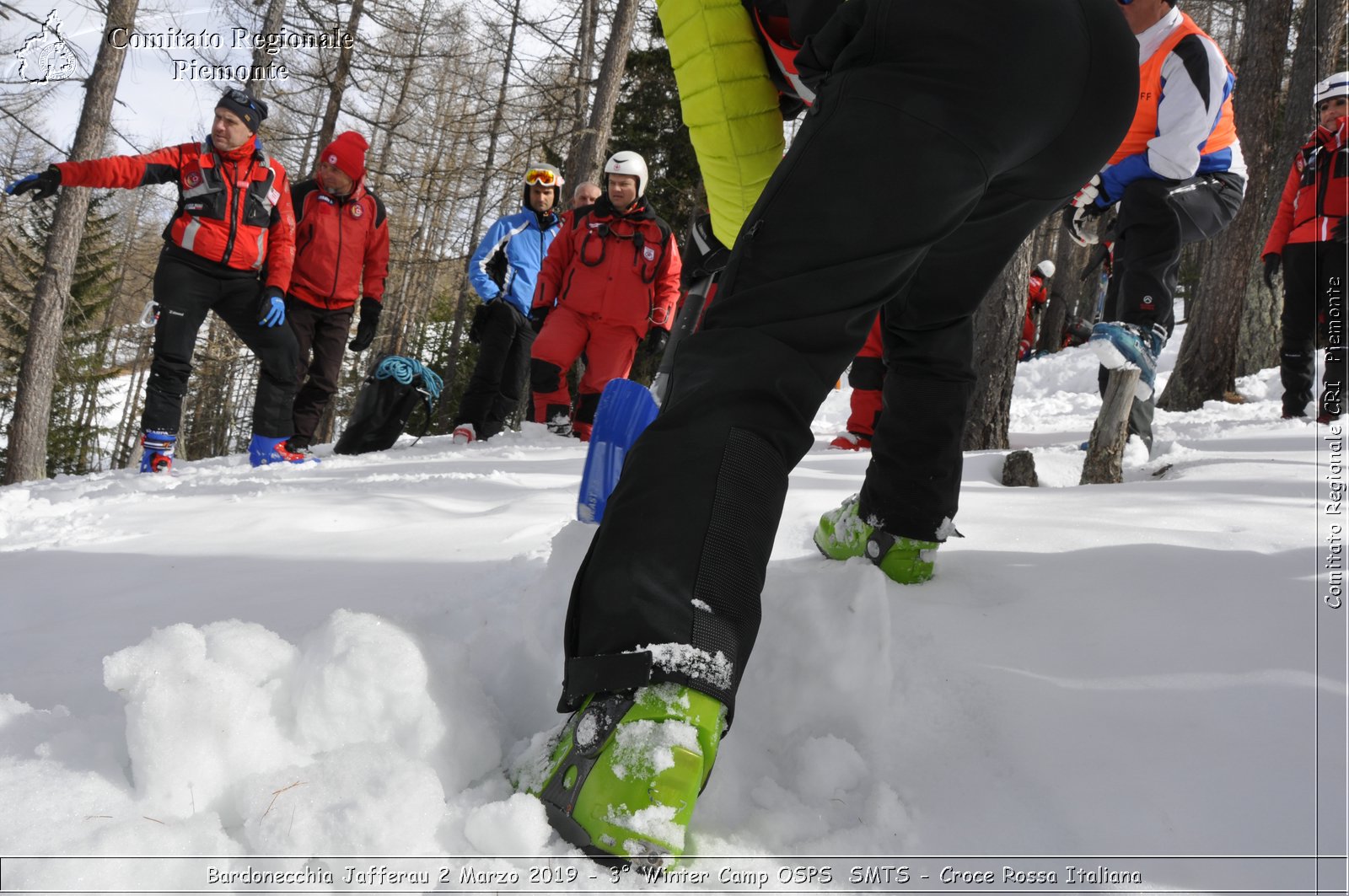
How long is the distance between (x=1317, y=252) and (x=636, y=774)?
6.86 meters

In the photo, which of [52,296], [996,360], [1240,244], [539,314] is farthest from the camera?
[52,296]

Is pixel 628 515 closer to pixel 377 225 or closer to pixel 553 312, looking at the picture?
pixel 553 312

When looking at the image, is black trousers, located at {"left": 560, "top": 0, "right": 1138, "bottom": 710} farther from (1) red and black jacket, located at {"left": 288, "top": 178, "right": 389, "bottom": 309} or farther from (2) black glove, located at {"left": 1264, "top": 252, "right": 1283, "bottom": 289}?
(2) black glove, located at {"left": 1264, "top": 252, "right": 1283, "bottom": 289}

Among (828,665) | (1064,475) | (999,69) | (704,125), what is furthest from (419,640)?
(1064,475)

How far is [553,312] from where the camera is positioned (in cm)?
625

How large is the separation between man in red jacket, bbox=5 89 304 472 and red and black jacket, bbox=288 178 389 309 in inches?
25.6

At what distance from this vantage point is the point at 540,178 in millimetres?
7055

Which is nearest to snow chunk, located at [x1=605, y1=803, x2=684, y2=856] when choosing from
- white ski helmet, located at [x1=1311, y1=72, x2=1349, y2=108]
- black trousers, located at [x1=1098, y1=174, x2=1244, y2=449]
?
black trousers, located at [x1=1098, y1=174, x2=1244, y2=449]

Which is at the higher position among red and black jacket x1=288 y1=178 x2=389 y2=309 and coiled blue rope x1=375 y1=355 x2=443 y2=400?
red and black jacket x1=288 y1=178 x2=389 y2=309

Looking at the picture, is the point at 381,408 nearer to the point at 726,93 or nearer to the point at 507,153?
the point at 726,93

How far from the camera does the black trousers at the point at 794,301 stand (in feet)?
2.89

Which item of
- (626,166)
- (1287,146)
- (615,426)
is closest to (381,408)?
(626,166)

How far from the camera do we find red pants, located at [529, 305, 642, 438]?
6.18 meters

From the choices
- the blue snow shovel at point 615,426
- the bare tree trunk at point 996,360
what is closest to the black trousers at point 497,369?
the bare tree trunk at point 996,360
